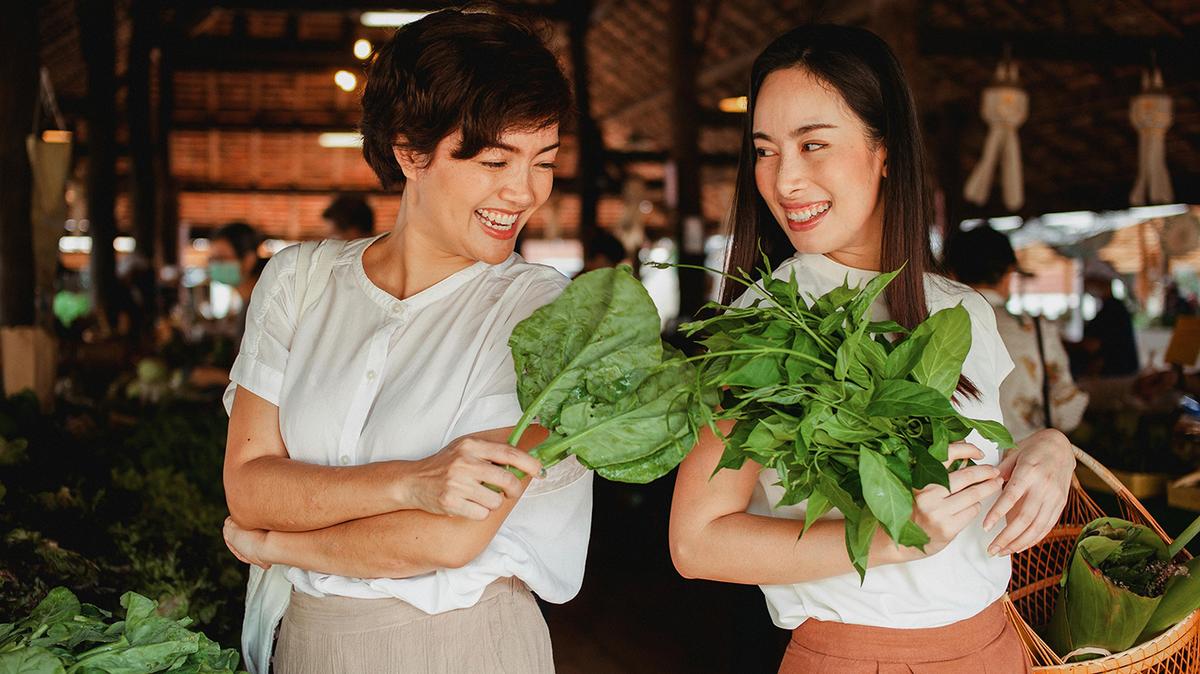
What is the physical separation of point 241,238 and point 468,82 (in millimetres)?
4426

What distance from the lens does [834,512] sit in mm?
1387

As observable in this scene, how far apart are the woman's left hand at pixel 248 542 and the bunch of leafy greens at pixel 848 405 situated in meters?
0.65

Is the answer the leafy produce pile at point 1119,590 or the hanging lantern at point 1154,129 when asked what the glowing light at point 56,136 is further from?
the hanging lantern at point 1154,129

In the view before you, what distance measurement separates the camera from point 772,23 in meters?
11.6

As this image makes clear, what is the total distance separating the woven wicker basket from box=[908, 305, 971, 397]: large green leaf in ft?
1.51

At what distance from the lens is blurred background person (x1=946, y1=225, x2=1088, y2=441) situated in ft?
12.1

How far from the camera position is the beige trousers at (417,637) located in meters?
1.39

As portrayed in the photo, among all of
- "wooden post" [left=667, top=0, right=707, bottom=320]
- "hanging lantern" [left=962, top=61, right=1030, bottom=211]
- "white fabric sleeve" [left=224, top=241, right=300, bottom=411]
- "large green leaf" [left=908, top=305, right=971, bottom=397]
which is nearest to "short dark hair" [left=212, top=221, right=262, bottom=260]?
"wooden post" [left=667, top=0, right=707, bottom=320]

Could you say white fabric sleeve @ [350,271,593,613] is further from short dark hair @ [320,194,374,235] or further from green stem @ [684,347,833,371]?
short dark hair @ [320,194,374,235]

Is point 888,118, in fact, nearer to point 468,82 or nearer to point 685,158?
point 468,82

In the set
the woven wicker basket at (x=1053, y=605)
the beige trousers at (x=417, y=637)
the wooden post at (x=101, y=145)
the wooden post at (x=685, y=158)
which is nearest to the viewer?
the beige trousers at (x=417, y=637)

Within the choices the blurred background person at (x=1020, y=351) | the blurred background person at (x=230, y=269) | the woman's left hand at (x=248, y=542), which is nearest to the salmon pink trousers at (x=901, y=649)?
the woman's left hand at (x=248, y=542)

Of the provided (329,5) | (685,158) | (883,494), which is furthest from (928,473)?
(329,5)

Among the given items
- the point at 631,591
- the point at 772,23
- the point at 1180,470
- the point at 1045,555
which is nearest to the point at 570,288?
the point at 1045,555
